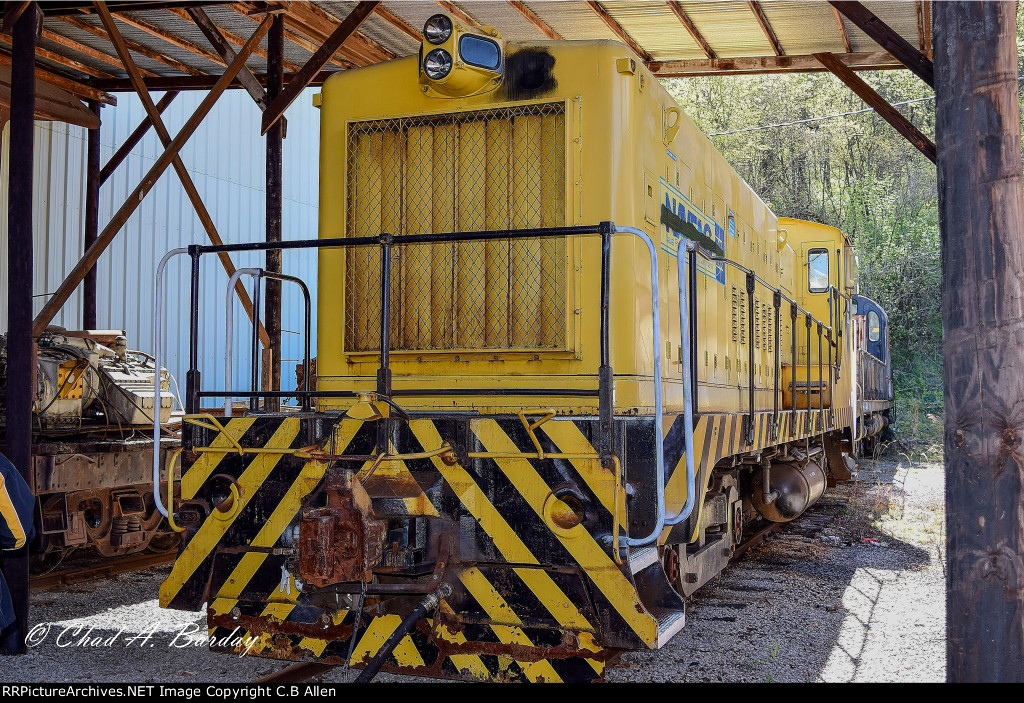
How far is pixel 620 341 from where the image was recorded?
13.1ft

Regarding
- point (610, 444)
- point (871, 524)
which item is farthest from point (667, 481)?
point (871, 524)

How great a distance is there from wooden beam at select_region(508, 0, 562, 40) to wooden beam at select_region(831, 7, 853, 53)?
8.30 ft

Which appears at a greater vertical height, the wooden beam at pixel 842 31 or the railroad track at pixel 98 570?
the wooden beam at pixel 842 31

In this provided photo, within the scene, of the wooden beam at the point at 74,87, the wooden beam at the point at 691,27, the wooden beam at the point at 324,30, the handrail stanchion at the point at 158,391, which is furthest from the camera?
the wooden beam at the point at 74,87

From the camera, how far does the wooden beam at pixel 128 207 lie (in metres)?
5.41

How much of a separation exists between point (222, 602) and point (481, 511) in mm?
1243

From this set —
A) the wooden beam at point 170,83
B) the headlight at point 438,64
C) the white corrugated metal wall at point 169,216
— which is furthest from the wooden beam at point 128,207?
the white corrugated metal wall at point 169,216

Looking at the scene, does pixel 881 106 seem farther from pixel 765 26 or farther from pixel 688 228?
pixel 688 228

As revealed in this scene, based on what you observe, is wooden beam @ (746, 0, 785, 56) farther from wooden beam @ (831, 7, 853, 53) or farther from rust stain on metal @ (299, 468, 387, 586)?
rust stain on metal @ (299, 468, 387, 586)

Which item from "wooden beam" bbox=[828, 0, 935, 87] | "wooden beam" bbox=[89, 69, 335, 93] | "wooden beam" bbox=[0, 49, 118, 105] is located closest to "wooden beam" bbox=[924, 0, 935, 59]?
"wooden beam" bbox=[828, 0, 935, 87]

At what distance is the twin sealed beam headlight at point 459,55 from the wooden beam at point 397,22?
4.15 meters

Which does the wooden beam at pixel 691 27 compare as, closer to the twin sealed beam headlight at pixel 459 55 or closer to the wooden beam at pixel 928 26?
the wooden beam at pixel 928 26

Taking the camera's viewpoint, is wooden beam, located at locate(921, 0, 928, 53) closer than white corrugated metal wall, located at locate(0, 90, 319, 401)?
Yes

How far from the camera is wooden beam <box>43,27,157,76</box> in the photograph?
29.5ft
